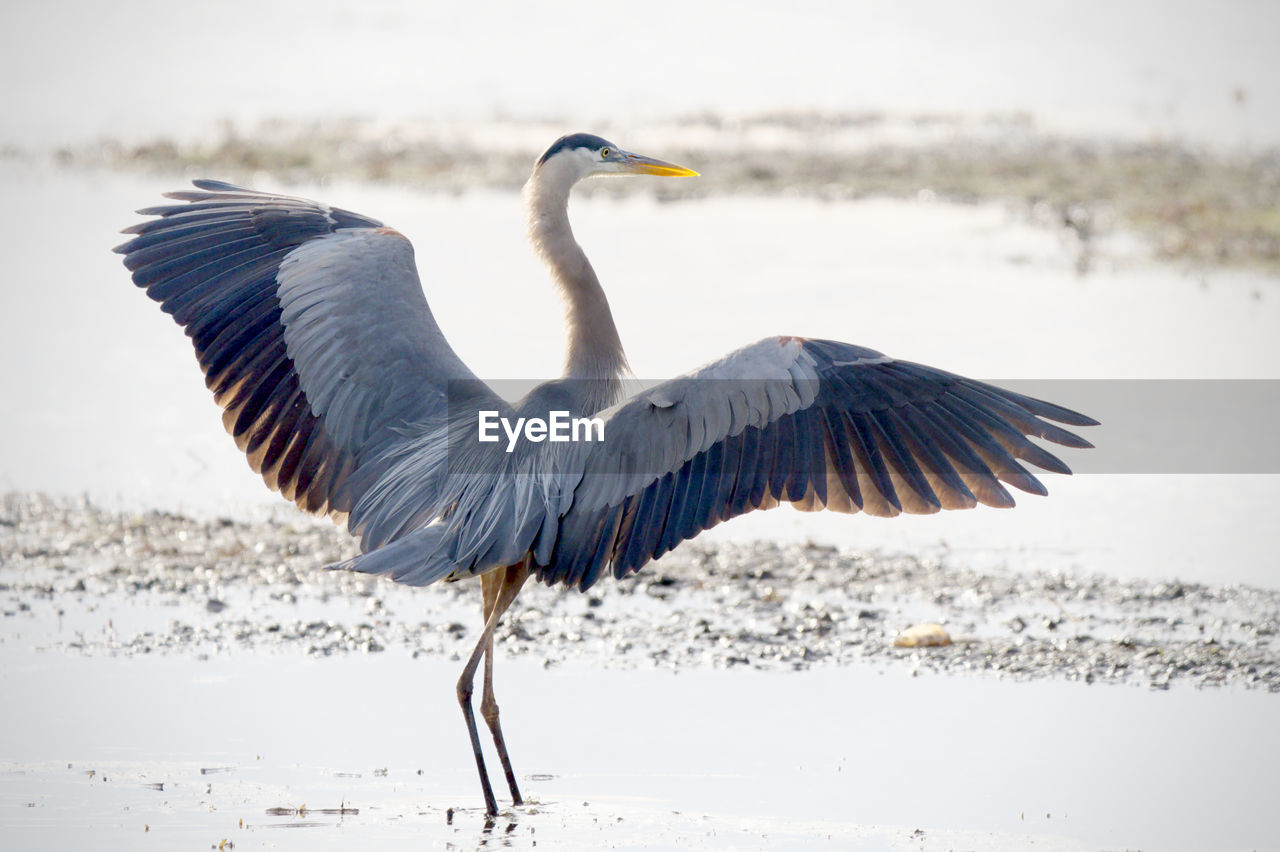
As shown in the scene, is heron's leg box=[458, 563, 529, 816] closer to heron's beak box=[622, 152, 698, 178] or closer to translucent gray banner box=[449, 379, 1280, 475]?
translucent gray banner box=[449, 379, 1280, 475]

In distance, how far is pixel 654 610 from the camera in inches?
312

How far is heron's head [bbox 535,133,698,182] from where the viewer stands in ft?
23.2

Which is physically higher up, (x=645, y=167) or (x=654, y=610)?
(x=645, y=167)

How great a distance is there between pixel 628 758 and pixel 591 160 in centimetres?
257

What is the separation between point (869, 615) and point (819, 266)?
30.2 feet

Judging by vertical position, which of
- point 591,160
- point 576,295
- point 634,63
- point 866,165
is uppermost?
point 634,63

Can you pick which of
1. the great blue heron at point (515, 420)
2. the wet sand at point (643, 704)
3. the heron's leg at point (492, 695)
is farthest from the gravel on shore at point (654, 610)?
the great blue heron at point (515, 420)

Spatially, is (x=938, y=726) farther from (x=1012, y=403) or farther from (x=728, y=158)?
(x=728, y=158)

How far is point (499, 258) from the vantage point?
55.7 feet

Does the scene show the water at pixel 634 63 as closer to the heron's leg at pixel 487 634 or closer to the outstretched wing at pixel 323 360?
the outstretched wing at pixel 323 360

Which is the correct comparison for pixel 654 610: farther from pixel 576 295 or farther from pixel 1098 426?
pixel 1098 426

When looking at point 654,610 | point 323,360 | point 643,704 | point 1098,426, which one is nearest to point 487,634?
point 643,704

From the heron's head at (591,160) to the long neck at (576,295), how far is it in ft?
0.31

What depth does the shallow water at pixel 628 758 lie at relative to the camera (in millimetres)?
5738
